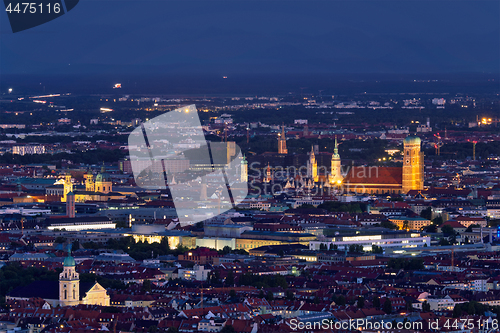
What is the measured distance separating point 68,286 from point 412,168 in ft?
124

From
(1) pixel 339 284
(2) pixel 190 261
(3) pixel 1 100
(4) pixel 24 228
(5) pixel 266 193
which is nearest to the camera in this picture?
(1) pixel 339 284

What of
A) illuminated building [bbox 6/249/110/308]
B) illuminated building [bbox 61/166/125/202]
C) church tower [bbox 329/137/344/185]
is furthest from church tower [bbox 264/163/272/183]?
illuminated building [bbox 6/249/110/308]

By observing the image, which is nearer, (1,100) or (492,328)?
(492,328)

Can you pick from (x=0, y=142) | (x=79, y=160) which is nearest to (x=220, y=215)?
(x=79, y=160)

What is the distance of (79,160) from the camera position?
86.8m

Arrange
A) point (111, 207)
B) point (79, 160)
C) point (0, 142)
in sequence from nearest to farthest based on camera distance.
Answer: point (111, 207) < point (79, 160) < point (0, 142)

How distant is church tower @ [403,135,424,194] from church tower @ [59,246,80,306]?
121ft

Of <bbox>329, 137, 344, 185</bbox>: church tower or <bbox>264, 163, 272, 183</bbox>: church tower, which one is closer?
<bbox>329, 137, 344, 185</bbox>: church tower

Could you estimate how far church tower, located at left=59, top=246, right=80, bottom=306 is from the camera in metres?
30.1

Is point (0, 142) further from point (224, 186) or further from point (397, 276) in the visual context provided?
point (397, 276)

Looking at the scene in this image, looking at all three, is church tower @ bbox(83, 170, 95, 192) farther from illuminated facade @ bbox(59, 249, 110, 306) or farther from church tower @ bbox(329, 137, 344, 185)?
illuminated facade @ bbox(59, 249, 110, 306)

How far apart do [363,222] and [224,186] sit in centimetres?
1598

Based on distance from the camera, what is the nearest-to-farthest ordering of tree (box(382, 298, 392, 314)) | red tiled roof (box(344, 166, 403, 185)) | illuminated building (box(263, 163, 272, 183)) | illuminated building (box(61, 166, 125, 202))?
1. tree (box(382, 298, 392, 314))
2. illuminated building (box(61, 166, 125, 202))
3. red tiled roof (box(344, 166, 403, 185))
4. illuminated building (box(263, 163, 272, 183))

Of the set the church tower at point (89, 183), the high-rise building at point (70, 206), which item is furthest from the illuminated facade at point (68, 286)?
the church tower at point (89, 183)
